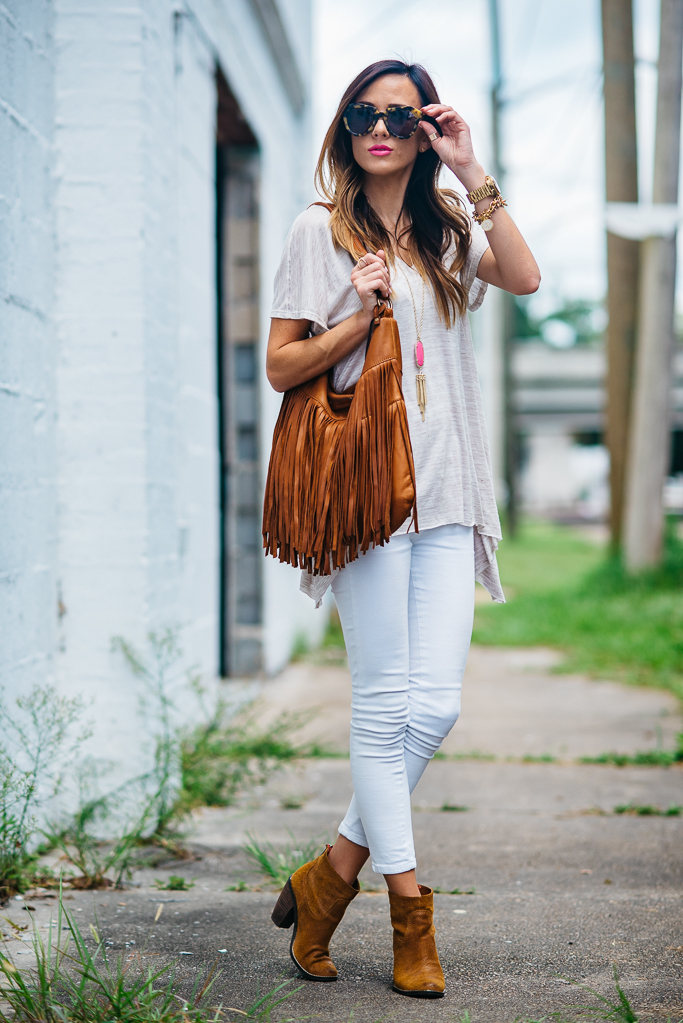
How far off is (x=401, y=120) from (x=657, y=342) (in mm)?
7505

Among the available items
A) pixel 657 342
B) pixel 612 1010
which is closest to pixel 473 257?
pixel 612 1010

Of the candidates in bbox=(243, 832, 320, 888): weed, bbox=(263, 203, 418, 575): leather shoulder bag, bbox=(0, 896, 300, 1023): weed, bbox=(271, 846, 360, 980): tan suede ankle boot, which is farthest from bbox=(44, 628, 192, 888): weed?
bbox=(263, 203, 418, 575): leather shoulder bag

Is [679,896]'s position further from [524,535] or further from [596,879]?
[524,535]

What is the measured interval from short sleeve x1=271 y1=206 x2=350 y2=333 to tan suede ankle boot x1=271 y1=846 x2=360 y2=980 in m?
1.16

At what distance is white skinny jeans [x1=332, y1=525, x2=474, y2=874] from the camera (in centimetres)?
199

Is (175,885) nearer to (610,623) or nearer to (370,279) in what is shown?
(370,279)

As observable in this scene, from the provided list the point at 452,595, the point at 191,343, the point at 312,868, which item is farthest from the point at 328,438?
the point at 191,343

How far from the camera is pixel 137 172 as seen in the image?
9.69 feet

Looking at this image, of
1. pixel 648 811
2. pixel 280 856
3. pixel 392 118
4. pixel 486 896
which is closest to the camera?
pixel 392 118

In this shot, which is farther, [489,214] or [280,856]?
[280,856]

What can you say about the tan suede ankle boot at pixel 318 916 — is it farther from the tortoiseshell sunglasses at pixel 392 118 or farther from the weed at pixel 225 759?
the tortoiseshell sunglasses at pixel 392 118

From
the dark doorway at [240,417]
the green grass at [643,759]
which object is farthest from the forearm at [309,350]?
the dark doorway at [240,417]

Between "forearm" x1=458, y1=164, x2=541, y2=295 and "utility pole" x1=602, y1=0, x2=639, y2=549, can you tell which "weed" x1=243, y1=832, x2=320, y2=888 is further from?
"utility pole" x1=602, y1=0, x2=639, y2=549

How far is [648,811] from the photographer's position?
3.46 m
